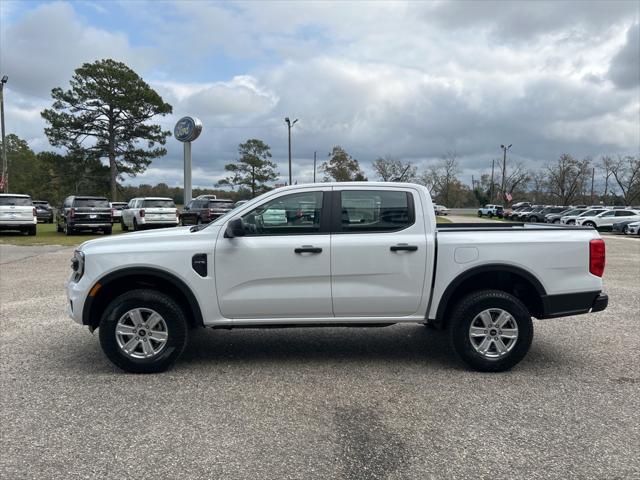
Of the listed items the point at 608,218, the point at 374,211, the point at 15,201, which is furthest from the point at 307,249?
the point at 608,218

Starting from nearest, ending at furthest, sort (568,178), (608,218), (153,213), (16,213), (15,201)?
(16,213) < (15,201) < (153,213) < (608,218) < (568,178)

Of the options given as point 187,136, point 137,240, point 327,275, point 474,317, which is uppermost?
point 187,136

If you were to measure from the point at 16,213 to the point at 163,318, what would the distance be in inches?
809

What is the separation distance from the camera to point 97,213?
23016 millimetres

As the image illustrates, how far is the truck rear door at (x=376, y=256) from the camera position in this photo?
4.82m

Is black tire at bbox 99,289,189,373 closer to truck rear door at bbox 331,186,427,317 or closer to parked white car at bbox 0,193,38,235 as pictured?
truck rear door at bbox 331,186,427,317

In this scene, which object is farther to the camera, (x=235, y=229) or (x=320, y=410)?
(x=235, y=229)

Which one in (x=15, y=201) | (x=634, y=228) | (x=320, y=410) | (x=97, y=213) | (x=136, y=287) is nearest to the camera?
(x=320, y=410)

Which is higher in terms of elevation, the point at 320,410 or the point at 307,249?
the point at 307,249

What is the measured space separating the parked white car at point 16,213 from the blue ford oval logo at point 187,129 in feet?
39.7

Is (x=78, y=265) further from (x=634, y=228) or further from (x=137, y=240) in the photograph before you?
(x=634, y=228)

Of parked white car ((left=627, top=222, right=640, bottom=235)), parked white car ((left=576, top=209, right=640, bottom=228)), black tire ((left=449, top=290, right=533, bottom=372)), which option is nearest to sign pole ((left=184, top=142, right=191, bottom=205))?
parked white car ((left=576, top=209, right=640, bottom=228))

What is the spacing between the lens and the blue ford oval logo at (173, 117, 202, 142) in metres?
32.6

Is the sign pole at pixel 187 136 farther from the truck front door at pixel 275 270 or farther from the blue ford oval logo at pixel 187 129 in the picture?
the truck front door at pixel 275 270
